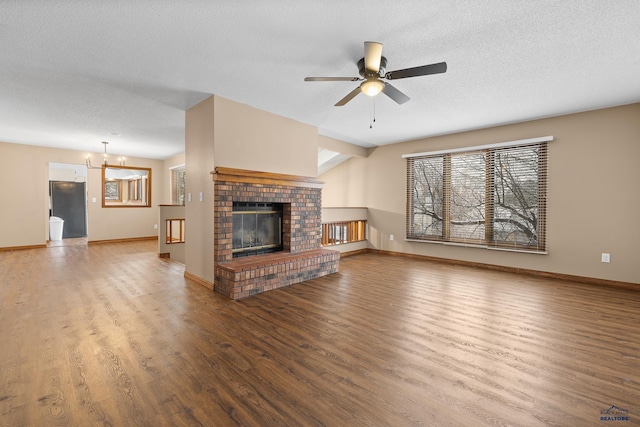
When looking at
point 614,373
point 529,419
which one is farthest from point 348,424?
point 614,373

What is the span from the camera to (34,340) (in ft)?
7.45

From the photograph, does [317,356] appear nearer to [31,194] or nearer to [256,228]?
[256,228]

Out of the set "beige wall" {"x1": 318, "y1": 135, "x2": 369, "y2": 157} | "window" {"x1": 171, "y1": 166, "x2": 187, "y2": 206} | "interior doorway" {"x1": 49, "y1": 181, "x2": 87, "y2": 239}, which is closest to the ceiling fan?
"beige wall" {"x1": 318, "y1": 135, "x2": 369, "y2": 157}

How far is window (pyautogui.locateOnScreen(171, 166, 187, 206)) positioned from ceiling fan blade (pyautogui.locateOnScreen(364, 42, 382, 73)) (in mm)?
7303

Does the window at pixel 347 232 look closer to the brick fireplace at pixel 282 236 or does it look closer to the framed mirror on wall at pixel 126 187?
the brick fireplace at pixel 282 236

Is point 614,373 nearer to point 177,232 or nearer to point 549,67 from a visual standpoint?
point 549,67

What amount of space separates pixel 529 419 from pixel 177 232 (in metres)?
7.07

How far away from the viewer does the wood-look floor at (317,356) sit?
1.52 metres

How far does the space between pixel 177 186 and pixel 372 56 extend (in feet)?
25.2

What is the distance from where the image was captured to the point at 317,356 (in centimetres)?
207

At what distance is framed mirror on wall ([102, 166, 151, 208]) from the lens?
25.8ft

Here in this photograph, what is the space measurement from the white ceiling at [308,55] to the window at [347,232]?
8.70ft

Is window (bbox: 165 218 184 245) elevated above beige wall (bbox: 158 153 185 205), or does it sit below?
below

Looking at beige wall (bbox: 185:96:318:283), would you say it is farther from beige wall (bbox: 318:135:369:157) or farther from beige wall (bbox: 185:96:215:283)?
beige wall (bbox: 318:135:369:157)
